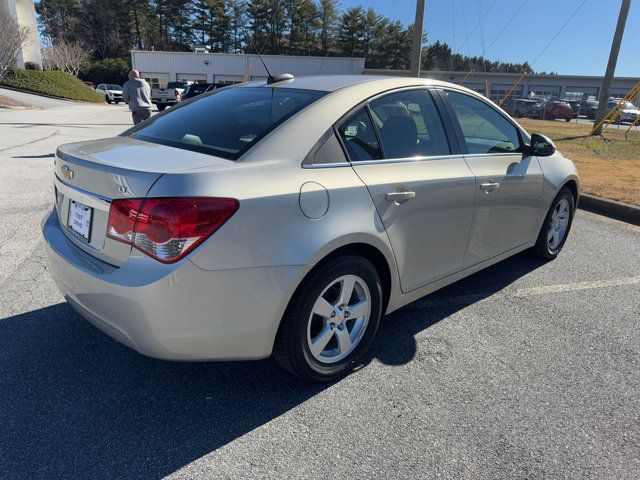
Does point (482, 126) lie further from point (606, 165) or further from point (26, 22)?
point (26, 22)

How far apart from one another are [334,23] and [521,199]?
258 feet

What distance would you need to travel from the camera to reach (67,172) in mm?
2604

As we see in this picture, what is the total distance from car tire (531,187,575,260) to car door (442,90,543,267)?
14.1 inches

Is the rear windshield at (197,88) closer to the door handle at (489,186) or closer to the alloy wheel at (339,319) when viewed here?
the door handle at (489,186)

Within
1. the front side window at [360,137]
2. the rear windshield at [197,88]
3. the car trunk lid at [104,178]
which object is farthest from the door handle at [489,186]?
the rear windshield at [197,88]

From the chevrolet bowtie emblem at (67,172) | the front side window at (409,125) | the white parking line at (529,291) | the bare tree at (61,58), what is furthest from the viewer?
the bare tree at (61,58)

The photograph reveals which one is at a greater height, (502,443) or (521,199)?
(521,199)

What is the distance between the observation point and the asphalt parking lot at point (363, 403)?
219 cm

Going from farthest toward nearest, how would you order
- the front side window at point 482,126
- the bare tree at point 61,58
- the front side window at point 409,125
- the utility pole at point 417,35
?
the bare tree at point 61,58, the utility pole at point 417,35, the front side window at point 482,126, the front side window at point 409,125

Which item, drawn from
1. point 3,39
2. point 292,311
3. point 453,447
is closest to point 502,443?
point 453,447

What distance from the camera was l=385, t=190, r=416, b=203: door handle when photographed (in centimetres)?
274

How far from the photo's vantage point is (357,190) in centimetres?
257

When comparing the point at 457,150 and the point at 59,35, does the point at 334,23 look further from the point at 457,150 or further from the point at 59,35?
the point at 457,150

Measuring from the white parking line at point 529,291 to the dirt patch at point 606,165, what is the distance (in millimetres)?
3402
